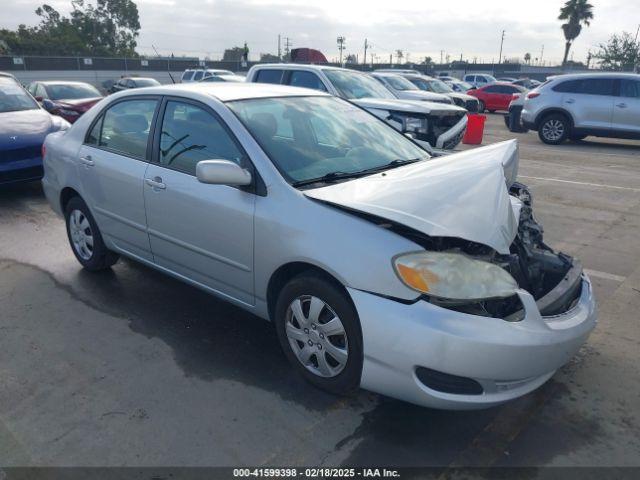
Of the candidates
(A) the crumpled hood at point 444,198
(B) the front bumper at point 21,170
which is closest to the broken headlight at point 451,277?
(A) the crumpled hood at point 444,198

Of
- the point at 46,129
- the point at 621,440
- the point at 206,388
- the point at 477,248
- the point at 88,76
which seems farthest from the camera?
the point at 88,76

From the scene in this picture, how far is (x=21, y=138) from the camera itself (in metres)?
6.91

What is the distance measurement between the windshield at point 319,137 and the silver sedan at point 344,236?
2cm

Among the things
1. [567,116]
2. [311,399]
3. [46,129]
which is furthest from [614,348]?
[567,116]

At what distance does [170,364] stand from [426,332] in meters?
1.72

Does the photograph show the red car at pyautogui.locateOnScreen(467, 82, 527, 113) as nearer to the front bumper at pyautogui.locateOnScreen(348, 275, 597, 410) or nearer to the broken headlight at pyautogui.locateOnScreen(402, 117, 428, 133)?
the broken headlight at pyautogui.locateOnScreen(402, 117, 428, 133)

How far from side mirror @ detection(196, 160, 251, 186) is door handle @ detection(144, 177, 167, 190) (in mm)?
765

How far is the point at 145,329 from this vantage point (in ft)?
12.1

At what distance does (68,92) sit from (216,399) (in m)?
12.1

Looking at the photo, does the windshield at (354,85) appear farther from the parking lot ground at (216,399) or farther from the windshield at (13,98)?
the parking lot ground at (216,399)

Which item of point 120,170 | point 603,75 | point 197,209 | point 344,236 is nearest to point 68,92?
point 120,170

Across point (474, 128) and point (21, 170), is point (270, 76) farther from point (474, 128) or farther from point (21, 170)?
point (474, 128)

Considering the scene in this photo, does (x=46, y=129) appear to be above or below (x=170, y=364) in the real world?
above

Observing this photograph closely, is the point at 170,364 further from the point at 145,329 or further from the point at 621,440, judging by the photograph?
the point at 621,440
